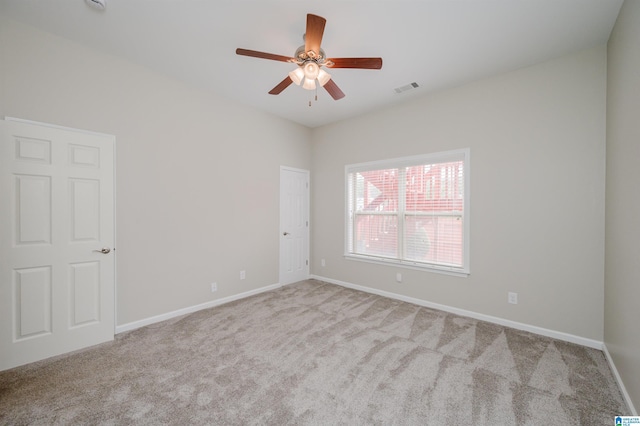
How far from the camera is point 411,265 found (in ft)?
12.6

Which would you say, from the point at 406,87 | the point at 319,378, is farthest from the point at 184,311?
the point at 406,87

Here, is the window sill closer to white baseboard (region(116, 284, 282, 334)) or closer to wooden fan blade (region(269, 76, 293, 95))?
white baseboard (region(116, 284, 282, 334))

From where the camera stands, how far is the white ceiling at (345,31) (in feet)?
6.93

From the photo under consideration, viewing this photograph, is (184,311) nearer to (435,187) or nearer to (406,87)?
(435,187)

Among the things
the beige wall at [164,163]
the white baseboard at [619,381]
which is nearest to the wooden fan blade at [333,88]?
the beige wall at [164,163]

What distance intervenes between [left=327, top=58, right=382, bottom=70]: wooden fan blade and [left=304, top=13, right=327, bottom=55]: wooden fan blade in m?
0.17

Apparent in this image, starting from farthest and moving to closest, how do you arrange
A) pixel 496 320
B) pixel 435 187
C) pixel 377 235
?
pixel 377 235, pixel 435 187, pixel 496 320

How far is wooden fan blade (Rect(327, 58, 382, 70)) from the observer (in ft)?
7.06

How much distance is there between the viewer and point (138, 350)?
2.51 meters

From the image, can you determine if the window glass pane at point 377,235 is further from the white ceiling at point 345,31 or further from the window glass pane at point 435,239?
the white ceiling at point 345,31

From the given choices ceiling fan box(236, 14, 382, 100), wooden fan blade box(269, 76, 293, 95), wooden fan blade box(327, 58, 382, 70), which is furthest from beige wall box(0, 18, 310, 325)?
wooden fan blade box(327, 58, 382, 70)

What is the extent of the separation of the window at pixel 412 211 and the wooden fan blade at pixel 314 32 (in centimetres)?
231

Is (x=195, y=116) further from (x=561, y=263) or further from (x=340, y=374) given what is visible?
(x=561, y=263)

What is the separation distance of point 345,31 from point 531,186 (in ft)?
8.52
